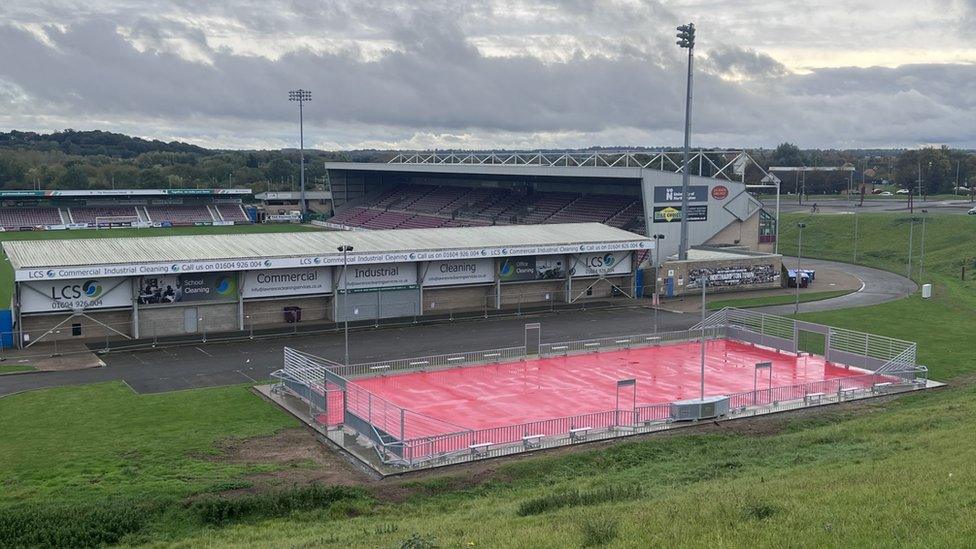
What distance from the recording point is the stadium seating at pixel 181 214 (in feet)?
407

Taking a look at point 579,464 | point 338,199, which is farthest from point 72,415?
point 338,199

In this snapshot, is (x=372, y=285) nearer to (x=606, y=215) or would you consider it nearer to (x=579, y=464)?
(x=579, y=464)

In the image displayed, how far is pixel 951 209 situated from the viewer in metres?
108

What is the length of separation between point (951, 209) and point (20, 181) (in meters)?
153

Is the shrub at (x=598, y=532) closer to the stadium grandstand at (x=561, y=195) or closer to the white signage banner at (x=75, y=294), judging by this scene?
the white signage banner at (x=75, y=294)

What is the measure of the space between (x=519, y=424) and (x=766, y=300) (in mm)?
34804

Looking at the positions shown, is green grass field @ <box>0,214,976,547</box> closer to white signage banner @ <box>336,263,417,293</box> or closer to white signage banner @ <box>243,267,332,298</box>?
white signage banner @ <box>243,267,332,298</box>

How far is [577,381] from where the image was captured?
124 ft

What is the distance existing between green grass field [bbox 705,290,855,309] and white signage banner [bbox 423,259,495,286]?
580 inches

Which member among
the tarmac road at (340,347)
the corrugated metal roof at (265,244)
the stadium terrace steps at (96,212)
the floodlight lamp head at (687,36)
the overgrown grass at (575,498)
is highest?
the floodlight lamp head at (687,36)

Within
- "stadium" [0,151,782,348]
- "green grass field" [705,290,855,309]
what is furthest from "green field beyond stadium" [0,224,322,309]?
"green grass field" [705,290,855,309]

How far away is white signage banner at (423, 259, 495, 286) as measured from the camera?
54.1 m

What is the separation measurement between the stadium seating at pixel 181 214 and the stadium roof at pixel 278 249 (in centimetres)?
7528

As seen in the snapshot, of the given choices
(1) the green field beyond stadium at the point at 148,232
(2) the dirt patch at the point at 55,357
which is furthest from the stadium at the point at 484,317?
(1) the green field beyond stadium at the point at 148,232
